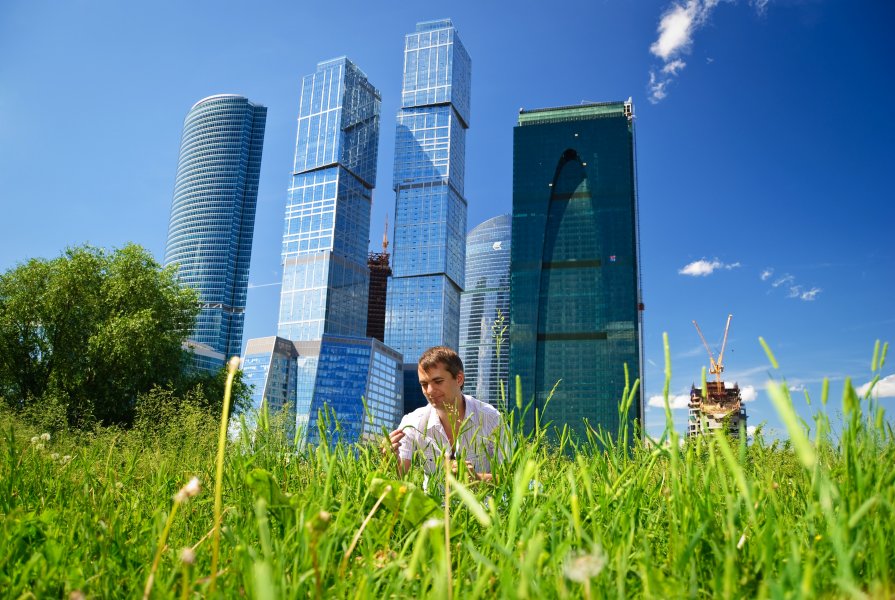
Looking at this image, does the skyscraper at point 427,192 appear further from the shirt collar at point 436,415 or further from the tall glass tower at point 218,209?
the shirt collar at point 436,415

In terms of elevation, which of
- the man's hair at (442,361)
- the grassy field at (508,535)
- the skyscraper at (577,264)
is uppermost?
the skyscraper at (577,264)

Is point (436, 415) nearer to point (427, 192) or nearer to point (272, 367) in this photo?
point (272, 367)

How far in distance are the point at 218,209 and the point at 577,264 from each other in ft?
301

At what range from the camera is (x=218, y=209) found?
136 m

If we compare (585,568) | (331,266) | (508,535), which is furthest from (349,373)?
(585,568)

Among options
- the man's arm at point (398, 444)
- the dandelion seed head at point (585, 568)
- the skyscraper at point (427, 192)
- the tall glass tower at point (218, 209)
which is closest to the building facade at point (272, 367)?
the tall glass tower at point (218, 209)

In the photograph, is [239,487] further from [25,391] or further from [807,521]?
[25,391]

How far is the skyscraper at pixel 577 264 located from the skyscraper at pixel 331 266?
39690 mm

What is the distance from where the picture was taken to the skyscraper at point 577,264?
262 ft

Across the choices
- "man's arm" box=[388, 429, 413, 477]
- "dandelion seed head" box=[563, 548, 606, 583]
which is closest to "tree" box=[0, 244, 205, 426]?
"man's arm" box=[388, 429, 413, 477]

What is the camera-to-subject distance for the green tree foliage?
17.4 meters

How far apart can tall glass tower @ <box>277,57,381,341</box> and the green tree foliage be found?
10117 cm

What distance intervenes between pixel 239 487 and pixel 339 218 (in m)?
129

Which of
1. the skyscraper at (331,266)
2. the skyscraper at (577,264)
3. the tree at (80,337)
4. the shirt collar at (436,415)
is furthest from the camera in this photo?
the skyscraper at (331,266)
